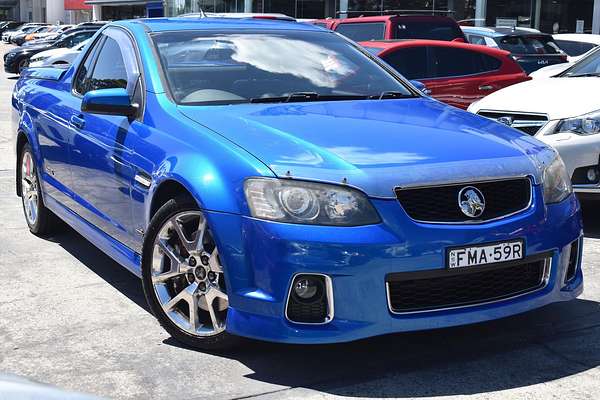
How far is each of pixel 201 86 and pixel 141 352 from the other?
1488 mm

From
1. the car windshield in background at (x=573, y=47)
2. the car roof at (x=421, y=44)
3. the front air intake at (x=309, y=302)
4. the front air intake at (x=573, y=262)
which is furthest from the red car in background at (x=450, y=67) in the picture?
the car windshield in background at (x=573, y=47)

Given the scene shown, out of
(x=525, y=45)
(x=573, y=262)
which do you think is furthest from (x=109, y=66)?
(x=525, y=45)

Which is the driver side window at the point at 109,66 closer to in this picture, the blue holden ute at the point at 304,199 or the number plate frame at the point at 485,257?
the blue holden ute at the point at 304,199

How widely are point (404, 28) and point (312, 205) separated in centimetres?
864

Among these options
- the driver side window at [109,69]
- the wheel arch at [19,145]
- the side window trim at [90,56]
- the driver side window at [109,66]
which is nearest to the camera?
the driver side window at [109,66]

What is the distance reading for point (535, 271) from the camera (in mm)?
3922

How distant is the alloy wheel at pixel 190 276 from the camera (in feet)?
12.6

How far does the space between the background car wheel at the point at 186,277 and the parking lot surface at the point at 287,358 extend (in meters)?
0.13

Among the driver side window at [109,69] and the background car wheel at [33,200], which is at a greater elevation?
the driver side window at [109,69]

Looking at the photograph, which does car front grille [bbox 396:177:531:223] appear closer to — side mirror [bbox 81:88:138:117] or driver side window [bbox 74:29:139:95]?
side mirror [bbox 81:88:138:117]

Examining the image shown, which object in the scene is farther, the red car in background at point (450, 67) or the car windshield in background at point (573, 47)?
the car windshield in background at point (573, 47)

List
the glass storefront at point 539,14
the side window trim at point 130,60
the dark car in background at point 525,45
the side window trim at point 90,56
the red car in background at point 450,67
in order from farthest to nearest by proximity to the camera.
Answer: the glass storefront at point 539,14
the dark car in background at point 525,45
the red car in background at point 450,67
the side window trim at point 90,56
the side window trim at point 130,60

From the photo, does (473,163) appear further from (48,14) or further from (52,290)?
(48,14)

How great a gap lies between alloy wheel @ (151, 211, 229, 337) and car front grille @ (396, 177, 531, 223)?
89cm
